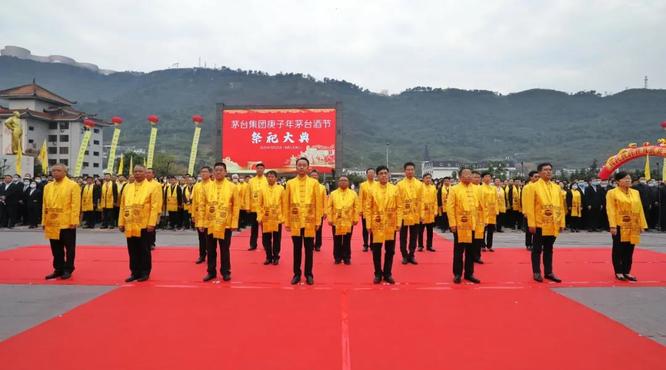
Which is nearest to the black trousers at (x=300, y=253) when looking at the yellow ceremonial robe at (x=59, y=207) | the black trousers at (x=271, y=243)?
the black trousers at (x=271, y=243)

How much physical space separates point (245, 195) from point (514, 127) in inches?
3316

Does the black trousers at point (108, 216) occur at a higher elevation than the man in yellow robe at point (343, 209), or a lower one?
lower

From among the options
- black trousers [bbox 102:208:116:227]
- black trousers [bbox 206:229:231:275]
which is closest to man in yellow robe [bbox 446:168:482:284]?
black trousers [bbox 206:229:231:275]

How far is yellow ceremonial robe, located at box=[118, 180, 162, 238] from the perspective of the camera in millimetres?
6020

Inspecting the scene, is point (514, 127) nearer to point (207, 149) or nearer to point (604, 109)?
point (604, 109)

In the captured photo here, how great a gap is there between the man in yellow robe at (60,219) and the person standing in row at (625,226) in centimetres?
760

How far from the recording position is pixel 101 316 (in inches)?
175

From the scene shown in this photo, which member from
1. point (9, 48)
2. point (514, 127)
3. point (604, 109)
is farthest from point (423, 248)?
point (9, 48)

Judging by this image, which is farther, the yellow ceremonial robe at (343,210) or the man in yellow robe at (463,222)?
the yellow ceremonial robe at (343,210)

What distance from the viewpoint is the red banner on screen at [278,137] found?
69.5 ft

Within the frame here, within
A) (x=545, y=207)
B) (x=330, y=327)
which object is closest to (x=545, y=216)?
(x=545, y=207)

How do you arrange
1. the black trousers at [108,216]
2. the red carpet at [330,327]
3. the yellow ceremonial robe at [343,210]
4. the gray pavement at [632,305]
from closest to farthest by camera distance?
the red carpet at [330,327] < the gray pavement at [632,305] < the yellow ceremonial robe at [343,210] < the black trousers at [108,216]

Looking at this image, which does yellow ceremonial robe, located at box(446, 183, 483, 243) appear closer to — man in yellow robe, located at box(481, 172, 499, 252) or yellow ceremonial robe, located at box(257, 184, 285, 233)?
man in yellow robe, located at box(481, 172, 499, 252)

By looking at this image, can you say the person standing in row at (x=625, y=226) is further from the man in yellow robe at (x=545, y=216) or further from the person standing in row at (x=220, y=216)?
the person standing in row at (x=220, y=216)
